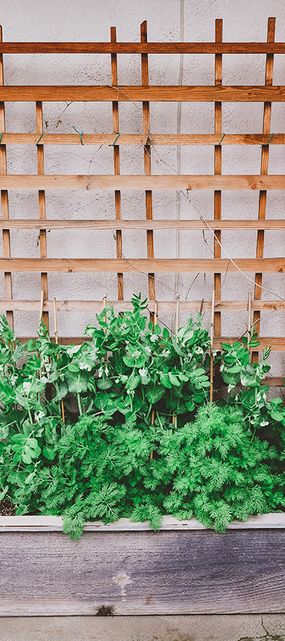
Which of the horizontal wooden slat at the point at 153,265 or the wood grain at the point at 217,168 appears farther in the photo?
A: the horizontal wooden slat at the point at 153,265

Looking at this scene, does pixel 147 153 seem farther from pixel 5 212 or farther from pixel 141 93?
pixel 5 212

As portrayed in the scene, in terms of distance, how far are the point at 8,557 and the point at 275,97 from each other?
2.30 metres

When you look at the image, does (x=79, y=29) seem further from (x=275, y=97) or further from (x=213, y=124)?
(x=275, y=97)

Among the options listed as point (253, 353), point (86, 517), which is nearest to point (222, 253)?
point (253, 353)

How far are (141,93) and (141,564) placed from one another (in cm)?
203

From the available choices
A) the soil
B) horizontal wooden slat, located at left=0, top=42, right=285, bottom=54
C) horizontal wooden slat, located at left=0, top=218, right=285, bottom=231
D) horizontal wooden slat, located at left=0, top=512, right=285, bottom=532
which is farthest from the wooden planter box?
horizontal wooden slat, located at left=0, top=42, right=285, bottom=54

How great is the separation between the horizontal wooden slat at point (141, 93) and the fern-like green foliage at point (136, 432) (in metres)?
0.93

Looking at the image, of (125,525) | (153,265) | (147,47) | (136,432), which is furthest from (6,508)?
(147,47)

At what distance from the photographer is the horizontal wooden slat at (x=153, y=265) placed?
113 inches

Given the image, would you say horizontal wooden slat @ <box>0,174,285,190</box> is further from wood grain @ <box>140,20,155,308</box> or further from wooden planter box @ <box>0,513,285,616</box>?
wooden planter box @ <box>0,513,285,616</box>

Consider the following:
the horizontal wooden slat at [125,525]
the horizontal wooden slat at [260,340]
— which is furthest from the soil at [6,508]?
the horizontal wooden slat at [260,340]

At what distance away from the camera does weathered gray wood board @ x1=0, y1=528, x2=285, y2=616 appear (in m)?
2.52

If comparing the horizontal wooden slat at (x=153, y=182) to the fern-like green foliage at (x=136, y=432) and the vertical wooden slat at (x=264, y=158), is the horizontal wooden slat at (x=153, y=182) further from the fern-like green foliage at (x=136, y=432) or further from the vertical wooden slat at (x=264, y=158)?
the fern-like green foliage at (x=136, y=432)

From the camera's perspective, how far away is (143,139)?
2736 millimetres
